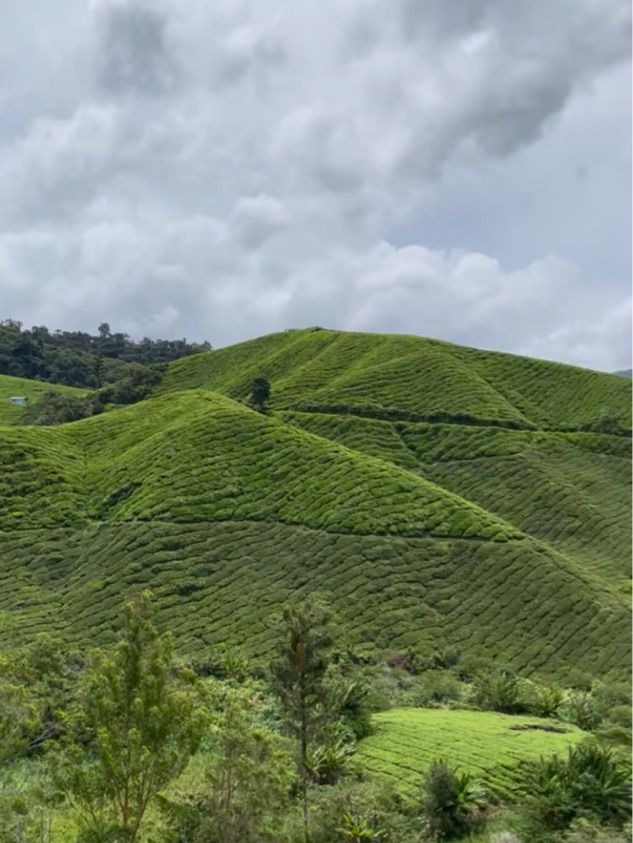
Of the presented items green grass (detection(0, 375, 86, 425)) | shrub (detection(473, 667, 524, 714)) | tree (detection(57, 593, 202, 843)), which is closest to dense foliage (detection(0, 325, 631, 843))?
tree (detection(57, 593, 202, 843))

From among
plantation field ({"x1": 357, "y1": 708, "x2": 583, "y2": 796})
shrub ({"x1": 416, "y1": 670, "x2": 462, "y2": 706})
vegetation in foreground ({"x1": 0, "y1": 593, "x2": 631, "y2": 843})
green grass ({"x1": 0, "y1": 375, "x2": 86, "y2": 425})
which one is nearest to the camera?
vegetation in foreground ({"x1": 0, "y1": 593, "x2": 631, "y2": 843})

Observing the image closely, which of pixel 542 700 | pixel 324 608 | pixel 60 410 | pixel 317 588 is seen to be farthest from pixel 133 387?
pixel 324 608

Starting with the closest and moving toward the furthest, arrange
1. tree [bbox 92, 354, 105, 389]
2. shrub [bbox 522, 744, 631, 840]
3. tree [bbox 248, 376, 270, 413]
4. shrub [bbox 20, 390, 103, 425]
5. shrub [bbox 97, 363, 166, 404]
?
shrub [bbox 522, 744, 631, 840]
tree [bbox 248, 376, 270, 413]
shrub [bbox 20, 390, 103, 425]
shrub [bbox 97, 363, 166, 404]
tree [bbox 92, 354, 105, 389]

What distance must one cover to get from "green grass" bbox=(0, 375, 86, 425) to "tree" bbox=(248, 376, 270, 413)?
139 feet

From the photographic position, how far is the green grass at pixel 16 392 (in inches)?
4860

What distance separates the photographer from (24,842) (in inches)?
682

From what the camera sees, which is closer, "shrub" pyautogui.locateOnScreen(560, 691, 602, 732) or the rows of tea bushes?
"shrub" pyautogui.locateOnScreen(560, 691, 602, 732)

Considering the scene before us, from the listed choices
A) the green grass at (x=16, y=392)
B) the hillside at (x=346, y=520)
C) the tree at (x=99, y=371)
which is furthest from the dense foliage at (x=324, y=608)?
the tree at (x=99, y=371)

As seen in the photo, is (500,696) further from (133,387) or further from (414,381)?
(133,387)

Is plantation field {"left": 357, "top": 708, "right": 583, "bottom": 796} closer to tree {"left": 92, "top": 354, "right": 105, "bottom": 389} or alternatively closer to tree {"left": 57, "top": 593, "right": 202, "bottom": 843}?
tree {"left": 57, "top": 593, "right": 202, "bottom": 843}

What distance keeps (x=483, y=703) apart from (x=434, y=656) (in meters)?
8.18

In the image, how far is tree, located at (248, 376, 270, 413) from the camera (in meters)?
101

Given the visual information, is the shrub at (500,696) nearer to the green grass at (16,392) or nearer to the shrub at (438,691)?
the shrub at (438,691)

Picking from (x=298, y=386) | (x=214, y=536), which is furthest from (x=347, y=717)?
(x=298, y=386)
